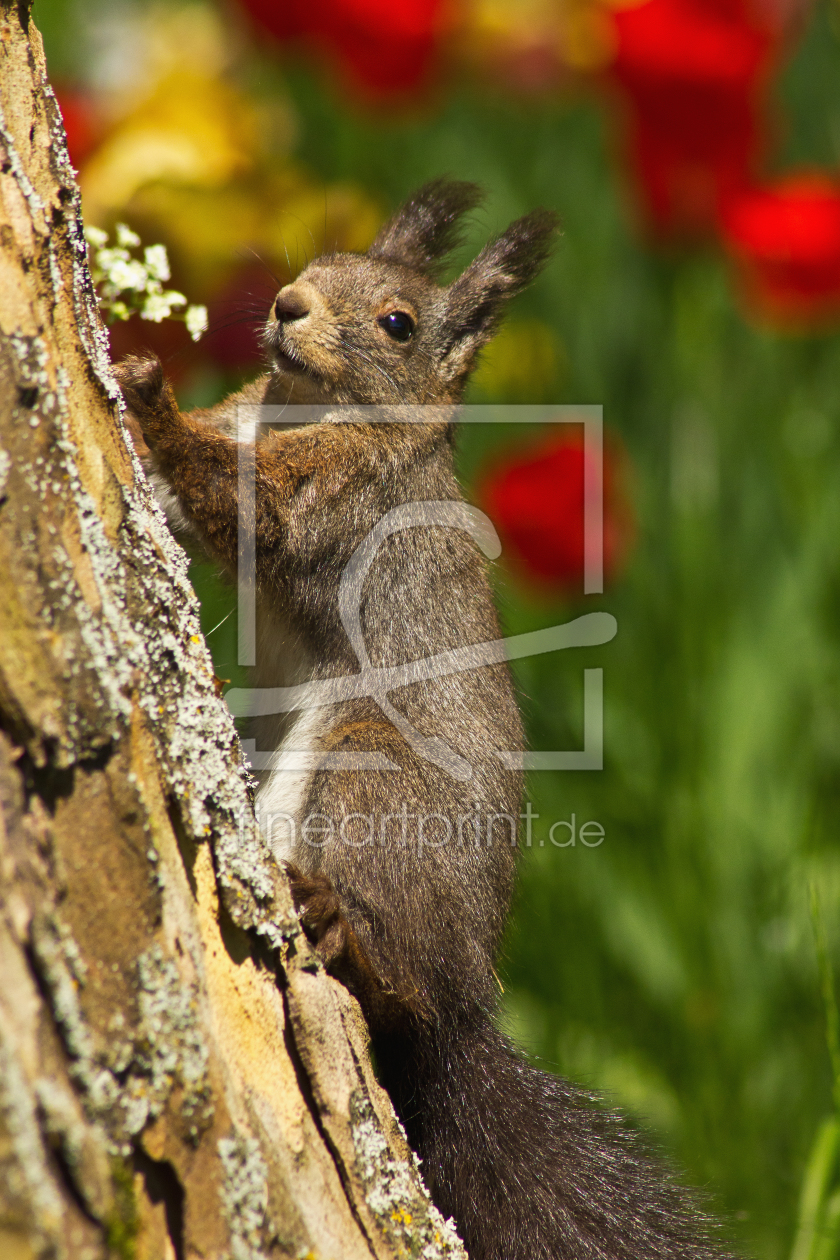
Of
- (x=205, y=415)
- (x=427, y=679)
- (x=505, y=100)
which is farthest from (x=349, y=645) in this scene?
(x=505, y=100)

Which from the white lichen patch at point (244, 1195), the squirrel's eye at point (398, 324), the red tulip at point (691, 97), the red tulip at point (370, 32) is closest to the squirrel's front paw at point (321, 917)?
the white lichen patch at point (244, 1195)

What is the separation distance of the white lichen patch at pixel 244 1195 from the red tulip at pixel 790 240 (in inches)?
121

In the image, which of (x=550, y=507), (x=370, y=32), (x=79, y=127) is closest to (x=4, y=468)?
(x=550, y=507)

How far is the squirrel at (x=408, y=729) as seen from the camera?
6.09 ft

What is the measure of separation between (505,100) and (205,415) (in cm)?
356

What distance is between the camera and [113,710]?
3.80 feet

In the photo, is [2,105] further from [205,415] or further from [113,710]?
[205,415]

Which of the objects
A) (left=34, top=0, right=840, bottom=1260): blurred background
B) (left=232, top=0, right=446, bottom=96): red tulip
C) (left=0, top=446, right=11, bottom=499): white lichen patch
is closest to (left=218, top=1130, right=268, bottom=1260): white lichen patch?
(left=0, top=446, right=11, bottom=499): white lichen patch

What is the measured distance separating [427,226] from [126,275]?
49.6 inches

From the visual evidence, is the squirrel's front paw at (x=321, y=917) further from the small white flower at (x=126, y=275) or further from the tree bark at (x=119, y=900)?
the small white flower at (x=126, y=275)

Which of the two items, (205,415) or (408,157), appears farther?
(408,157)

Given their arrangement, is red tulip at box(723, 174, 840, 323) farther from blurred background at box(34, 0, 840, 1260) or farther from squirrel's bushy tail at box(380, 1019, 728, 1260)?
squirrel's bushy tail at box(380, 1019, 728, 1260)

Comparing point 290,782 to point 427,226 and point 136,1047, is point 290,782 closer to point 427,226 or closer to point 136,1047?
point 136,1047

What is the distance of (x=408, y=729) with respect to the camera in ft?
6.89
